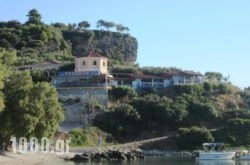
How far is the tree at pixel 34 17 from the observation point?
143475 millimetres

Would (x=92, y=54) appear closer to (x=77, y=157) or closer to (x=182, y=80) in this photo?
(x=182, y=80)

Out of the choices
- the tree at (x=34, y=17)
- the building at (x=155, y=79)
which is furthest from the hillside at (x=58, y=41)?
the building at (x=155, y=79)

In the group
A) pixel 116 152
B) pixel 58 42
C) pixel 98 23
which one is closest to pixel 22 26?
pixel 58 42

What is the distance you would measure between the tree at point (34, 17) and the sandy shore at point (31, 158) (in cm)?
8235

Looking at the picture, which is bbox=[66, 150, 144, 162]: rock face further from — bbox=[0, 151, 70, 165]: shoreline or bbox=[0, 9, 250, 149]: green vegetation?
bbox=[0, 9, 250, 149]: green vegetation

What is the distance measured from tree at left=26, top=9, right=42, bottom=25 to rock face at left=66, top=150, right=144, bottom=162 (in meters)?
77.6

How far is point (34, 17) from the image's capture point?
144 metres

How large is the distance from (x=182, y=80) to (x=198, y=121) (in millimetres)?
15713

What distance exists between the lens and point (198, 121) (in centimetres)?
9106

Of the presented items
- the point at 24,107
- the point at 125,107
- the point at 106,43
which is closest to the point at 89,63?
the point at 125,107

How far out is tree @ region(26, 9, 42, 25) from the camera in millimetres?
143475

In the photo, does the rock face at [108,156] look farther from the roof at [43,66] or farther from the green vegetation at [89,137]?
the roof at [43,66]

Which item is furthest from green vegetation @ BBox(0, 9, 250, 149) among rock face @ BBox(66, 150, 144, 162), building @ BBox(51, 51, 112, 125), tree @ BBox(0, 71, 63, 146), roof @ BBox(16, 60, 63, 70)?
rock face @ BBox(66, 150, 144, 162)

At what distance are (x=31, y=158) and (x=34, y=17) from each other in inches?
3603
